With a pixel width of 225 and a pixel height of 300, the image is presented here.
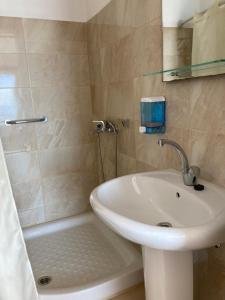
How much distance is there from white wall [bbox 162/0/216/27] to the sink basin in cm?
70

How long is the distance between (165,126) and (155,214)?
0.45 m

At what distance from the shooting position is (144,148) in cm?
150

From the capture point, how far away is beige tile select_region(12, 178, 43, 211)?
202 centimetres

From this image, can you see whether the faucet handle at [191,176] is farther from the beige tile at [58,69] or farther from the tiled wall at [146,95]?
the beige tile at [58,69]

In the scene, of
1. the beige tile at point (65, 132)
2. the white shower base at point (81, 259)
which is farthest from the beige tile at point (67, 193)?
the beige tile at point (65, 132)

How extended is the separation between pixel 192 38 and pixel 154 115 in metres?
0.38

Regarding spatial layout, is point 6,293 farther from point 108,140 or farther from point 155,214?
point 108,140

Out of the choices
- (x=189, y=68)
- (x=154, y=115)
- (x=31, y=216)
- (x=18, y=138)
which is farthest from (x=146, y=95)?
(x=31, y=216)

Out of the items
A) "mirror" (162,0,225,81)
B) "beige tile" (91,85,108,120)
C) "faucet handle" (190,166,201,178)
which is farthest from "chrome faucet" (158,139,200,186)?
"beige tile" (91,85,108,120)

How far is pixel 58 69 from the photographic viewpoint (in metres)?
2.00

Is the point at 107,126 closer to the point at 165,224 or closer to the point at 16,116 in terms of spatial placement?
the point at 16,116

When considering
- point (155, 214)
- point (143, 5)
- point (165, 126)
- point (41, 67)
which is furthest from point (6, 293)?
point (41, 67)

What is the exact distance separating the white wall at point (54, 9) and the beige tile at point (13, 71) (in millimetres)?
299

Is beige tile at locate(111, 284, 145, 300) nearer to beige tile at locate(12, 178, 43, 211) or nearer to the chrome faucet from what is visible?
the chrome faucet
